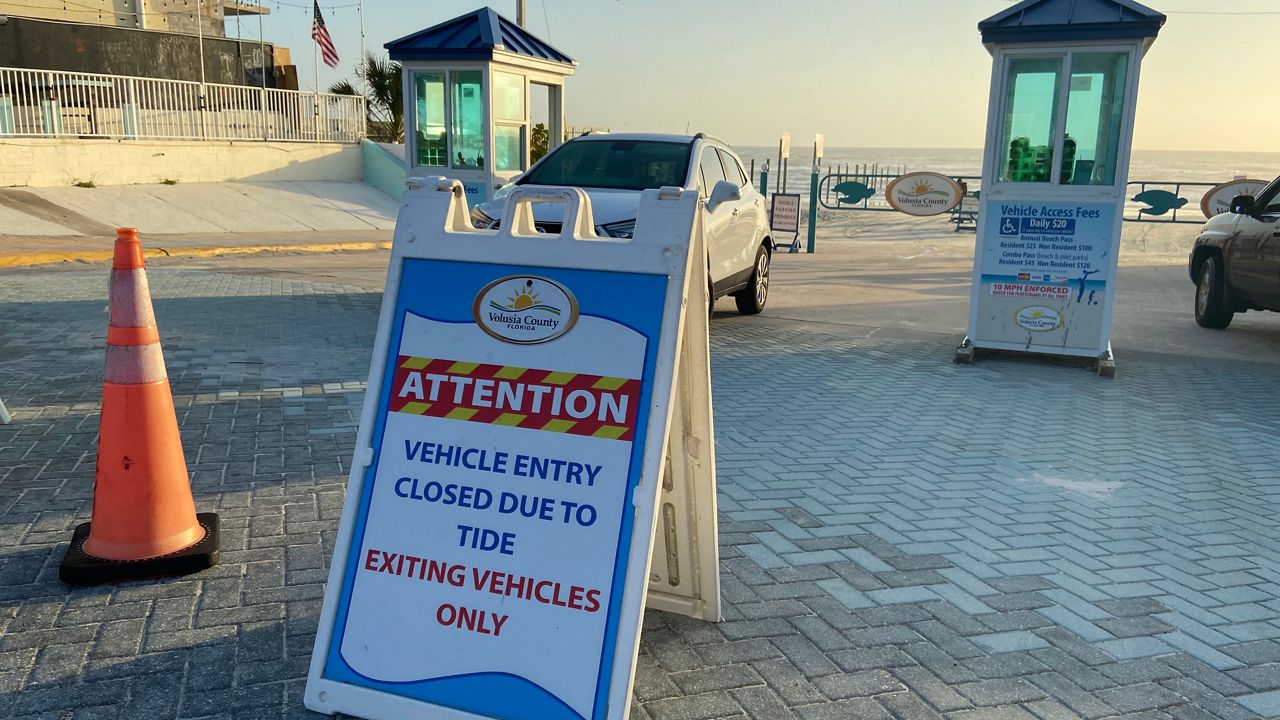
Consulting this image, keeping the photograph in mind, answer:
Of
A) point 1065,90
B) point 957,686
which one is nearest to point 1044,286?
point 1065,90

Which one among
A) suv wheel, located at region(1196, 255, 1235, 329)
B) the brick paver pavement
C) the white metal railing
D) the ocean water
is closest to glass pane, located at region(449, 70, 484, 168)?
the brick paver pavement

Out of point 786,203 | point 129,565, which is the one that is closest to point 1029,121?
point 129,565

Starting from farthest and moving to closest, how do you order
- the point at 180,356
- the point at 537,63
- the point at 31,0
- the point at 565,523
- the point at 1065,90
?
the point at 31,0 < the point at 537,63 < the point at 1065,90 < the point at 180,356 < the point at 565,523

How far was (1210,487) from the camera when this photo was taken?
5.09 m

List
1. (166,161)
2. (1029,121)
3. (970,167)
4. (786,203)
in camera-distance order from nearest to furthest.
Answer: (1029,121) < (786,203) < (166,161) < (970,167)

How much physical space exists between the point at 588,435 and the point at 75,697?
5.55 feet

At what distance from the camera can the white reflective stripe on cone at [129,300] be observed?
357cm

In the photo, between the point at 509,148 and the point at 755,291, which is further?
the point at 509,148

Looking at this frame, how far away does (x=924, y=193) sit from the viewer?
1727 centimetres

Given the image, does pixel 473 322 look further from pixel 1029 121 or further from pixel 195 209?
pixel 195 209

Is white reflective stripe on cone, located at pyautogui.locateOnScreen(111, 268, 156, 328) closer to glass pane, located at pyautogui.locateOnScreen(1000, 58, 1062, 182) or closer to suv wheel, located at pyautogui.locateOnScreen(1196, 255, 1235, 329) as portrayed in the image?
glass pane, located at pyautogui.locateOnScreen(1000, 58, 1062, 182)

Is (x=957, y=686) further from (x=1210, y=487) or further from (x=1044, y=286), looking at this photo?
(x=1044, y=286)

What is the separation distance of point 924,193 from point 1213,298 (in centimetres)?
727

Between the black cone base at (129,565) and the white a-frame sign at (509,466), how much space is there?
118 cm
